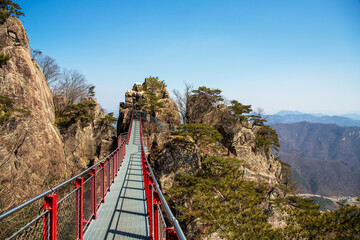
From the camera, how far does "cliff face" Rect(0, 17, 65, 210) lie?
47.8 ft

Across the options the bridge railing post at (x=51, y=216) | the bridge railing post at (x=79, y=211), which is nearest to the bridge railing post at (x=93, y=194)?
the bridge railing post at (x=79, y=211)

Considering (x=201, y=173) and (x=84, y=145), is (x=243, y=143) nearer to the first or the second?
(x=201, y=173)

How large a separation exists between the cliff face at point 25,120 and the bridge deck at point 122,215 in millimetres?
10529

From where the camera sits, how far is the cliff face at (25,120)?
1455 centimetres

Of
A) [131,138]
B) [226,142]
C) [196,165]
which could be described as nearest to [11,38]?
[131,138]

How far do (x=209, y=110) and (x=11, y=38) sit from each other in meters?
23.6

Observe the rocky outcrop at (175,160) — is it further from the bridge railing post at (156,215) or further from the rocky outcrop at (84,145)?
the bridge railing post at (156,215)

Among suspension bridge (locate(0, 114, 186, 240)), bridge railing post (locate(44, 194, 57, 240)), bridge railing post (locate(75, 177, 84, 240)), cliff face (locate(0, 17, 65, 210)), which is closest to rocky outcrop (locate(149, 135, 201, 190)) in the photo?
cliff face (locate(0, 17, 65, 210))

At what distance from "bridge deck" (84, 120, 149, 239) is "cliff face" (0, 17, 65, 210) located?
34.5 ft

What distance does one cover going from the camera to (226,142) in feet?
74.0

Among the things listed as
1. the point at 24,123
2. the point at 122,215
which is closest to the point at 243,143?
the point at 122,215

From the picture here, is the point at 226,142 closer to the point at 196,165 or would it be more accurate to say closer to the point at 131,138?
the point at 196,165

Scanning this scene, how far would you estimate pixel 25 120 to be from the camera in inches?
632

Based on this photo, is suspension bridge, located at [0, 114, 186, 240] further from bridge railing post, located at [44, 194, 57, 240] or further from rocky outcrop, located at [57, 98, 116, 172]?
rocky outcrop, located at [57, 98, 116, 172]
